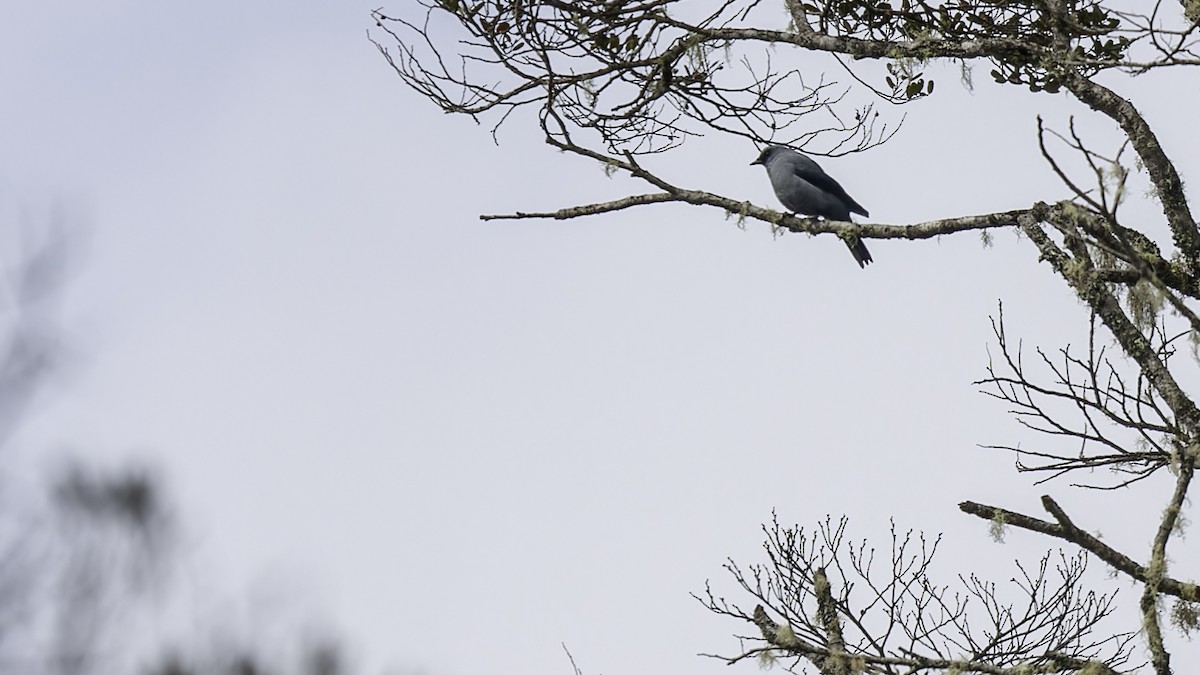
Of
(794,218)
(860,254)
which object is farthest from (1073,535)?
(860,254)

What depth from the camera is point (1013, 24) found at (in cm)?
701

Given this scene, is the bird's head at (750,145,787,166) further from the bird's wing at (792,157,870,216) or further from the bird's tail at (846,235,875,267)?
the bird's tail at (846,235,875,267)

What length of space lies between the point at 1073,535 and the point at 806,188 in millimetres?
3916

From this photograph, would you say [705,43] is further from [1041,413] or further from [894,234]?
[1041,413]

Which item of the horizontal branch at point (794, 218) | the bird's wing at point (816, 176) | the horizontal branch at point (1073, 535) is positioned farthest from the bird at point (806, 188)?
the horizontal branch at point (1073, 535)

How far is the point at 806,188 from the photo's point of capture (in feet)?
27.7

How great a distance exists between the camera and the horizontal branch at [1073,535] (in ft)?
16.0

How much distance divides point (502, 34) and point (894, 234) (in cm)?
213

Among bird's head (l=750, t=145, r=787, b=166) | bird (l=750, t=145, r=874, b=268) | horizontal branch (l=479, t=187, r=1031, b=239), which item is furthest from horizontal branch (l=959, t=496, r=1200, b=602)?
bird's head (l=750, t=145, r=787, b=166)

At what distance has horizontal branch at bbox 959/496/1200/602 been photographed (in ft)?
16.0

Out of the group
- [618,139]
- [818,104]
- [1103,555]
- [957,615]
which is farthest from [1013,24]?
[957,615]

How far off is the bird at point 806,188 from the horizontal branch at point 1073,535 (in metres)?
3.35

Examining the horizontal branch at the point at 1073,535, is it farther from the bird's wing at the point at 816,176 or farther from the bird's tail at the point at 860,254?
the bird's wing at the point at 816,176

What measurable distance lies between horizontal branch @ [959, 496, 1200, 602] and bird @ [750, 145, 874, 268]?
335 centimetres
